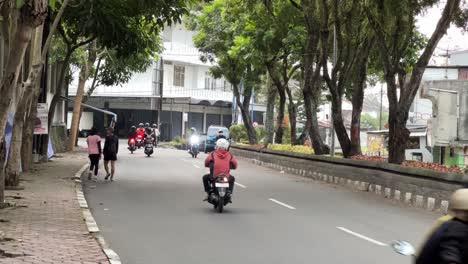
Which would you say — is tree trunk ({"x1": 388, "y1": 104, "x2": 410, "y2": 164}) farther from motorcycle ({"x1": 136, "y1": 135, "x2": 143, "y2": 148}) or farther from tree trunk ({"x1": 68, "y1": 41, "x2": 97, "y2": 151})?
motorcycle ({"x1": 136, "y1": 135, "x2": 143, "y2": 148})

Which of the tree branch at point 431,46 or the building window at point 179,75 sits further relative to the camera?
the building window at point 179,75

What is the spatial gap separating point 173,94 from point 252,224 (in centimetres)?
5166

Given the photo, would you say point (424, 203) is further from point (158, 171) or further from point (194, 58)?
point (194, 58)

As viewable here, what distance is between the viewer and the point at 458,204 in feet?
12.7

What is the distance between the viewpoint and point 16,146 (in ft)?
48.5

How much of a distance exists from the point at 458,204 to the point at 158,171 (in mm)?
20614

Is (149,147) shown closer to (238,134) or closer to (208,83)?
(238,134)

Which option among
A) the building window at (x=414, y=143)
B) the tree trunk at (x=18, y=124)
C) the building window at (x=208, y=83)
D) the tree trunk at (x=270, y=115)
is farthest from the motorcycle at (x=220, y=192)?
the building window at (x=208, y=83)

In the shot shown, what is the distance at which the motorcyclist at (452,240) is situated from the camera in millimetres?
3746

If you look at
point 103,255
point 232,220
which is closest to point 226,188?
point 232,220

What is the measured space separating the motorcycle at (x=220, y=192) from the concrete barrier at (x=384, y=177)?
15.7 feet

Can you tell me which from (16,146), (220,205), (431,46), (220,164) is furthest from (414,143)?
(16,146)

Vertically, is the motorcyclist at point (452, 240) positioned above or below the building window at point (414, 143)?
below

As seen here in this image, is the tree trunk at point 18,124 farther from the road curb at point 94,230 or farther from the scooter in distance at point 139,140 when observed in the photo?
the scooter in distance at point 139,140
